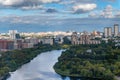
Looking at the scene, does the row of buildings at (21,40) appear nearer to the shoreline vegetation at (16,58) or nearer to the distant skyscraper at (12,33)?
the distant skyscraper at (12,33)

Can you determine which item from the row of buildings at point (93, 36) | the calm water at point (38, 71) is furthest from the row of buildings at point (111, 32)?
the calm water at point (38, 71)

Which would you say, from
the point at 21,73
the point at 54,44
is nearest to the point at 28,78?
the point at 21,73

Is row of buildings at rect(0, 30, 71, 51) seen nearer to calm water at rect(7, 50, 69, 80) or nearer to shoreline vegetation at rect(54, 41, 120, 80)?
calm water at rect(7, 50, 69, 80)

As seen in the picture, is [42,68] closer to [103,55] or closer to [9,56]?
[9,56]

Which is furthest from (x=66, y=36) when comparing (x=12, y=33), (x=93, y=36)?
(x=12, y=33)

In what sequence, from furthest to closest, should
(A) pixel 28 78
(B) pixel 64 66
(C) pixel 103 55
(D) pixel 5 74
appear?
(C) pixel 103 55, (B) pixel 64 66, (A) pixel 28 78, (D) pixel 5 74

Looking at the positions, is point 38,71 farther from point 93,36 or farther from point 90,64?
Result: point 93,36
